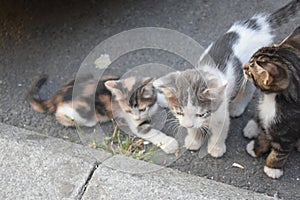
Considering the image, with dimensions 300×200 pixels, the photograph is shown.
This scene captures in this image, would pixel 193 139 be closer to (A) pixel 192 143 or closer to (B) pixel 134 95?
(A) pixel 192 143

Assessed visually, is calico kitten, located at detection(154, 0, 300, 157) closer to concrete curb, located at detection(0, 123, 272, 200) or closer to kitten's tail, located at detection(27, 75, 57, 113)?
concrete curb, located at detection(0, 123, 272, 200)

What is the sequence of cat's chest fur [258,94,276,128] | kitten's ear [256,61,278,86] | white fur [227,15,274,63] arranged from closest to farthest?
kitten's ear [256,61,278,86] → cat's chest fur [258,94,276,128] → white fur [227,15,274,63]

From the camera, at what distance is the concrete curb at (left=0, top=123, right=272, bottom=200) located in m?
2.12

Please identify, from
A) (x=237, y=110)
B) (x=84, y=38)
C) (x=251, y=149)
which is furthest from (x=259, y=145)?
(x=84, y=38)

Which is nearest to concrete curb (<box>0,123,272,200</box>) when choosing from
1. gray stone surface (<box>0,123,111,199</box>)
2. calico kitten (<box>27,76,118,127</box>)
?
gray stone surface (<box>0,123,111,199</box>)

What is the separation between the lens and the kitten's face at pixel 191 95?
2.27m

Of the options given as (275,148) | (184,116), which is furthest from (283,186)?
(184,116)

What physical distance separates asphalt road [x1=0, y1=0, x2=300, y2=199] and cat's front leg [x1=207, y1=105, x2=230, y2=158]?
0.05m

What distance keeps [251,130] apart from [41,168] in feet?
3.83

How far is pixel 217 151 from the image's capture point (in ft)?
8.21

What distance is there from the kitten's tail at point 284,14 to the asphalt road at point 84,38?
53cm

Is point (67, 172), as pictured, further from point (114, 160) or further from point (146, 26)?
point (146, 26)

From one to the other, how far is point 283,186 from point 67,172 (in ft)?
3.57

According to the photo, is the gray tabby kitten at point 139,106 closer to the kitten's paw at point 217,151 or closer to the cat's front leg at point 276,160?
the kitten's paw at point 217,151
